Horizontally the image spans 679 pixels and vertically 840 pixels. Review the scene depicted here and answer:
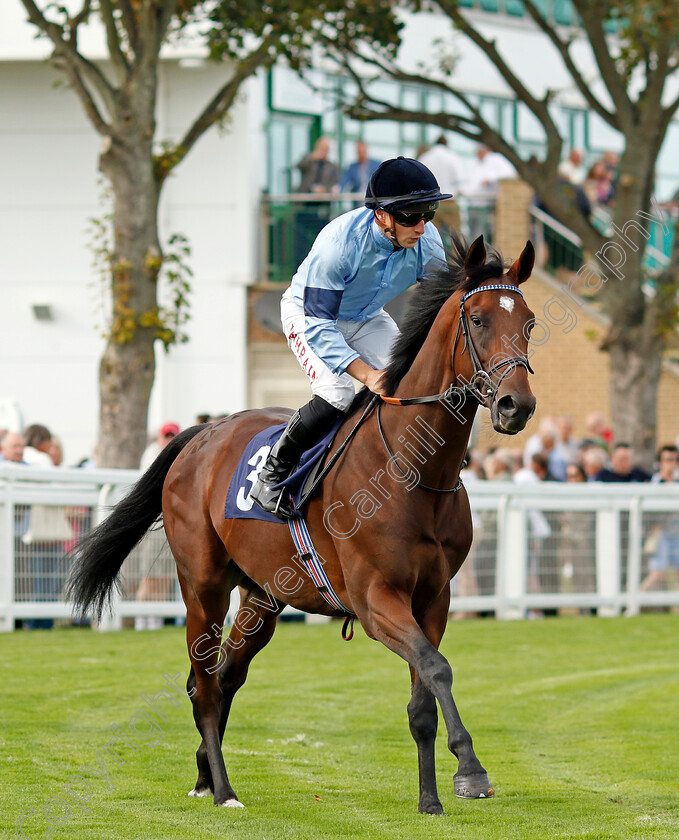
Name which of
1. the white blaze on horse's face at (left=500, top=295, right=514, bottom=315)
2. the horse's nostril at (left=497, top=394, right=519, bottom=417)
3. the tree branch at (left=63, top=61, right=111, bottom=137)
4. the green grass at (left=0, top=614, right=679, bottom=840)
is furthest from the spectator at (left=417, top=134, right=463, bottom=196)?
the horse's nostril at (left=497, top=394, right=519, bottom=417)

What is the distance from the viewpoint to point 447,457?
448 centimetres

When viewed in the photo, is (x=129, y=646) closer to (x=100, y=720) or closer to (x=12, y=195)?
(x=100, y=720)

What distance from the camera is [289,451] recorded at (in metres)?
4.98

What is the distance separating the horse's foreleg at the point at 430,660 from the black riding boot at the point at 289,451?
25.2 inches

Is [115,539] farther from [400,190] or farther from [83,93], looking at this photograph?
[83,93]

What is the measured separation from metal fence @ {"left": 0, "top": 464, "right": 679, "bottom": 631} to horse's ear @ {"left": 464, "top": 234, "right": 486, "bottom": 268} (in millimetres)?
5913

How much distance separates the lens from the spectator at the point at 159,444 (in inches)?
412

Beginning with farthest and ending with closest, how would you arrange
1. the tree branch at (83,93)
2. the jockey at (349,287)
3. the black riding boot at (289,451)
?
the tree branch at (83,93) < the black riding boot at (289,451) < the jockey at (349,287)

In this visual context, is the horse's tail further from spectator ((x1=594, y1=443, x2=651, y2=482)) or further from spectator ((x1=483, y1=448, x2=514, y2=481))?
spectator ((x1=594, y1=443, x2=651, y2=482))

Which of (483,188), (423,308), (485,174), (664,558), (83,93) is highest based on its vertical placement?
(83,93)

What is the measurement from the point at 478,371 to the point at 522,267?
1.42 ft

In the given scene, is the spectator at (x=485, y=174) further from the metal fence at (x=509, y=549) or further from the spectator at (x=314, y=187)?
the metal fence at (x=509, y=549)

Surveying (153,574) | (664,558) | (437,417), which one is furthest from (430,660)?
(664,558)

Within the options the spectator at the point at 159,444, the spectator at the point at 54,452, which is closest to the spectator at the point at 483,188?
the spectator at the point at 159,444
